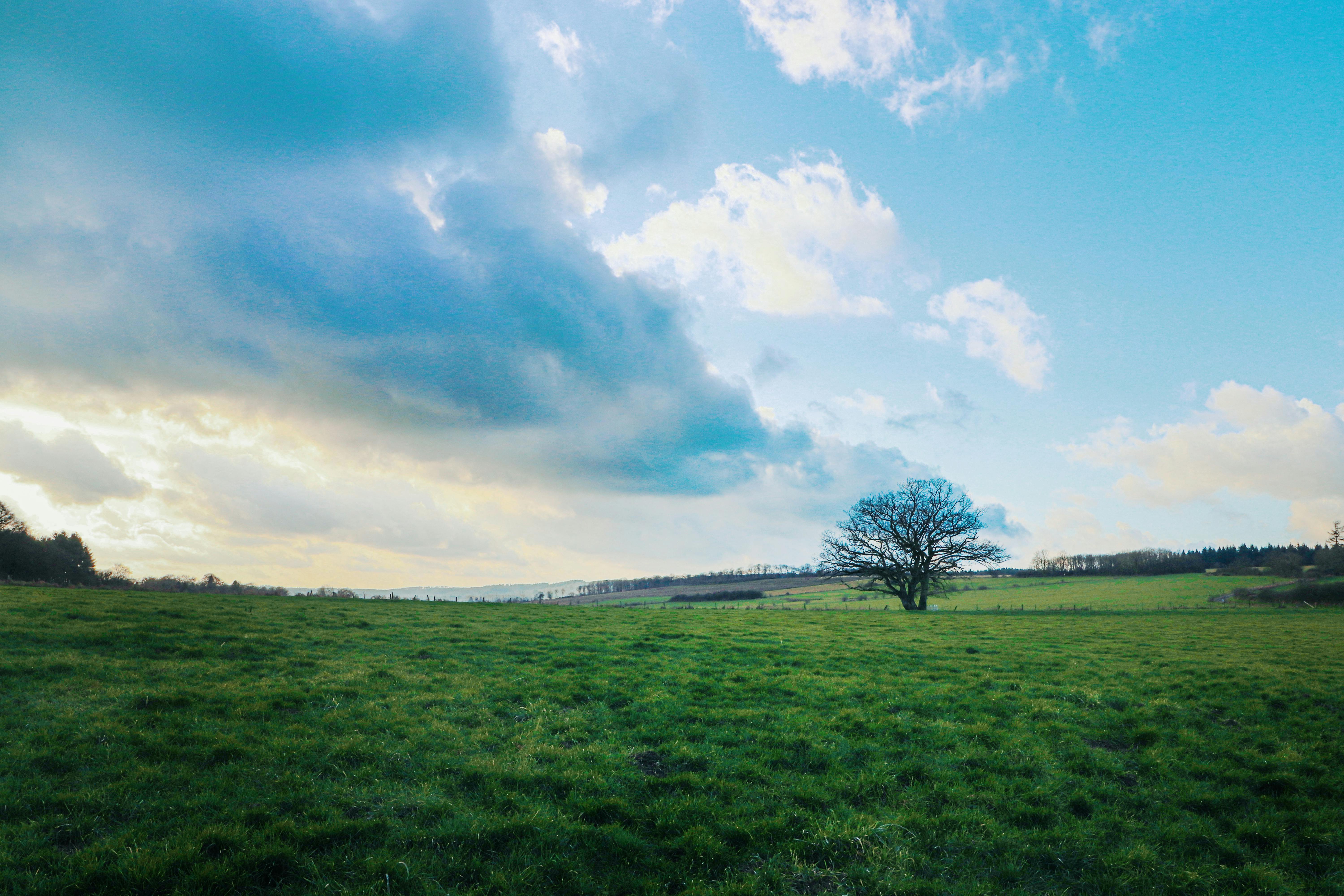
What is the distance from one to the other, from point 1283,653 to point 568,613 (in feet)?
121

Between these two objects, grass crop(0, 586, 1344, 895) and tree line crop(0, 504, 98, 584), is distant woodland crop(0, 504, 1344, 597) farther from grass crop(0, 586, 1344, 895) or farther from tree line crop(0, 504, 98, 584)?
grass crop(0, 586, 1344, 895)

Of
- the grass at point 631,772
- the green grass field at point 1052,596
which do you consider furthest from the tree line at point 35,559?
the green grass field at point 1052,596

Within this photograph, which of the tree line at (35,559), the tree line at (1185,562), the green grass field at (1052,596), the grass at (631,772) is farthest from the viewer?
the tree line at (1185,562)

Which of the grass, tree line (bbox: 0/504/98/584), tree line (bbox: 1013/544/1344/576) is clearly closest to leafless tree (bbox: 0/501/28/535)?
tree line (bbox: 0/504/98/584)

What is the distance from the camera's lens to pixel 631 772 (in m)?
10.0

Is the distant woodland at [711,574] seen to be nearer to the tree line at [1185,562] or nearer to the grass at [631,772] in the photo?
the tree line at [1185,562]

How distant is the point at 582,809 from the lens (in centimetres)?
859

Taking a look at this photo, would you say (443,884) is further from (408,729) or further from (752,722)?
(752,722)

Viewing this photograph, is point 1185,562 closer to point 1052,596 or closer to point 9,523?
point 1052,596

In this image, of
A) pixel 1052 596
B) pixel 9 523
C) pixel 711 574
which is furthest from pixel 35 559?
pixel 711 574

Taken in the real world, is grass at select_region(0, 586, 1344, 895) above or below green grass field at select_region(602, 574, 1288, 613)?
above

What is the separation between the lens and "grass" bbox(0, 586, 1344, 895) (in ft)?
23.7

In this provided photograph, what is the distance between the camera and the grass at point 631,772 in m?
7.21

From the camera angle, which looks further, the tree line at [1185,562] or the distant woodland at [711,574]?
the tree line at [1185,562]
